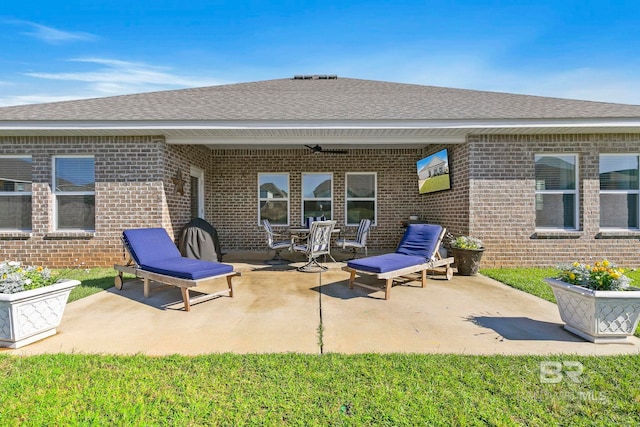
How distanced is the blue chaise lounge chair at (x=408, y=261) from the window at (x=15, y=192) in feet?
25.3

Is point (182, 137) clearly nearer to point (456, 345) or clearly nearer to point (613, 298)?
point (456, 345)

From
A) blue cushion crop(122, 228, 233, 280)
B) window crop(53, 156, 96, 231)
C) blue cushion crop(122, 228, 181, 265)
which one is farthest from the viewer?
window crop(53, 156, 96, 231)

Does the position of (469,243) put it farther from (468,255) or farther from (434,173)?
(434,173)

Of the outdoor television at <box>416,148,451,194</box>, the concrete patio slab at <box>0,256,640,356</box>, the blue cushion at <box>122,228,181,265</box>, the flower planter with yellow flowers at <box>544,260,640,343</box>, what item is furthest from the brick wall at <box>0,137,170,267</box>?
the flower planter with yellow flowers at <box>544,260,640,343</box>

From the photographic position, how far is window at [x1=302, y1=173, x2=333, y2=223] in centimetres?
1002

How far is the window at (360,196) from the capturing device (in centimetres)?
1002

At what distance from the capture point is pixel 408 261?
504 cm

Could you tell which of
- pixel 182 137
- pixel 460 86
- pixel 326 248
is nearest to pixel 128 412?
pixel 326 248

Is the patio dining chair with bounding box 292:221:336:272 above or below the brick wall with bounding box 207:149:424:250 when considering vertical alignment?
below

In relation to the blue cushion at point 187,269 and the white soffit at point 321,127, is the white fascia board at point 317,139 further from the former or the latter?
the blue cushion at point 187,269

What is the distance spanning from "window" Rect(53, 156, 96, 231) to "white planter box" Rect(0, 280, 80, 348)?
4.53 meters

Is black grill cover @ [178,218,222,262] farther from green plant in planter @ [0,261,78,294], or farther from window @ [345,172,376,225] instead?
window @ [345,172,376,225]

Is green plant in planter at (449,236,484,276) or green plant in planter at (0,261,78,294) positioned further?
green plant in planter at (449,236,484,276)

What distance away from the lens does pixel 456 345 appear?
9.83ft
